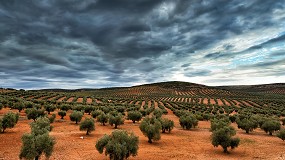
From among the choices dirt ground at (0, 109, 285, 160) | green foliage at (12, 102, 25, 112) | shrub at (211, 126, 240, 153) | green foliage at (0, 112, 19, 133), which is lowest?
dirt ground at (0, 109, 285, 160)

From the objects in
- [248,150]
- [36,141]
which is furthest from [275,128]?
[36,141]

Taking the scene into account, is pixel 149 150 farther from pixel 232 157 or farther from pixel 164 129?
pixel 164 129

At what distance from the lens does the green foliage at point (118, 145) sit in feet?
73.6

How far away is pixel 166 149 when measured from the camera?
98.6 feet

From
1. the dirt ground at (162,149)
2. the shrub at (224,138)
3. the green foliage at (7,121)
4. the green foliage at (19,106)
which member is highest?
the green foliage at (19,106)

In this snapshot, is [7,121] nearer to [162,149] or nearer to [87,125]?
[87,125]

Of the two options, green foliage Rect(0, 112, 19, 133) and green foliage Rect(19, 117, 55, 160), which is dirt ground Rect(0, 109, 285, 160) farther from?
green foliage Rect(19, 117, 55, 160)

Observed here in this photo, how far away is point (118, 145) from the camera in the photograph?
73.5 ft

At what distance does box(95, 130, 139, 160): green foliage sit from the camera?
22422 mm

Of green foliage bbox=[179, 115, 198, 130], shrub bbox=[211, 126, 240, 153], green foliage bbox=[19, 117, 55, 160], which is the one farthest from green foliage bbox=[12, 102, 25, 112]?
shrub bbox=[211, 126, 240, 153]

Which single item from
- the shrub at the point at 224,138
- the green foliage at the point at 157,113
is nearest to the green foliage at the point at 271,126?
the shrub at the point at 224,138

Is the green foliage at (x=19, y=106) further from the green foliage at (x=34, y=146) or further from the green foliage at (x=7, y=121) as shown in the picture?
the green foliage at (x=34, y=146)

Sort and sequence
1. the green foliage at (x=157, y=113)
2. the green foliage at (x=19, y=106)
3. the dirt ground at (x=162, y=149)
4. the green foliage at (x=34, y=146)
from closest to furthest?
the green foliage at (x=34, y=146) → the dirt ground at (x=162, y=149) → the green foliage at (x=157, y=113) → the green foliage at (x=19, y=106)

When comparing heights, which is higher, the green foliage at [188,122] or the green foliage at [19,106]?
the green foliage at [19,106]
